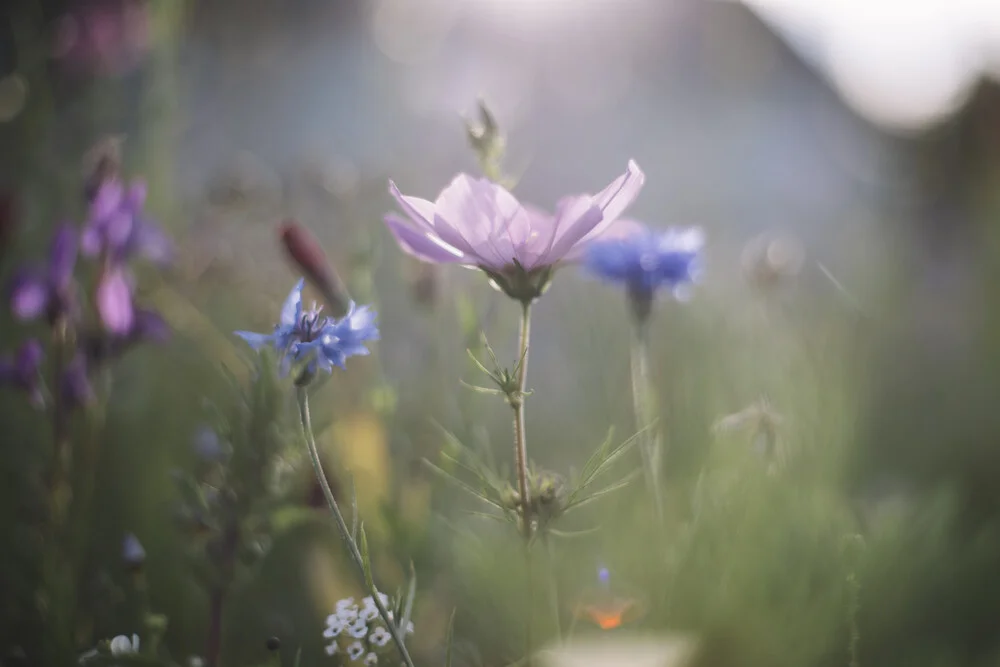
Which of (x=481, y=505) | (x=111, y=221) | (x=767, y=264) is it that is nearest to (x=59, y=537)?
(x=111, y=221)

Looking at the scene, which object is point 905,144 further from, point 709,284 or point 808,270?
point 709,284

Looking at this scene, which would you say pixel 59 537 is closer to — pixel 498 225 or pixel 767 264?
pixel 498 225

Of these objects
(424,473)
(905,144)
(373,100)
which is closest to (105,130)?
(373,100)

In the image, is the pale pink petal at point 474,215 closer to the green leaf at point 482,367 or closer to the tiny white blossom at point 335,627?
the green leaf at point 482,367

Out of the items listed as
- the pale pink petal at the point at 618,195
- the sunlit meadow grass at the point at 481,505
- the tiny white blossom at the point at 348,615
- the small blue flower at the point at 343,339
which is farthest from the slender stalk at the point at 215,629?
the pale pink petal at the point at 618,195

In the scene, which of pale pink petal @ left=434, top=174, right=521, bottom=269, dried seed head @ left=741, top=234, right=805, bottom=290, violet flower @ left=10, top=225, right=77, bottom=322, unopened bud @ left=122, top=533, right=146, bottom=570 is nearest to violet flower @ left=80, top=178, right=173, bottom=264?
violet flower @ left=10, top=225, right=77, bottom=322
